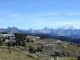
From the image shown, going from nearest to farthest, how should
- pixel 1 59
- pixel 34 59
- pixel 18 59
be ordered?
pixel 1 59, pixel 18 59, pixel 34 59

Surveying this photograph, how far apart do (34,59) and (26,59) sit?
137 inches

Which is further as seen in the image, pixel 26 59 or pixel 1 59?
pixel 26 59

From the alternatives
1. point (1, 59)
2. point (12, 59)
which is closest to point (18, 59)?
point (12, 59)

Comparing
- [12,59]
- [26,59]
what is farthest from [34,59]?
[12,59]

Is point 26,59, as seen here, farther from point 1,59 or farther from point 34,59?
point 1,59

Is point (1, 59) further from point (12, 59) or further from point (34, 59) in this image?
point (34, 59)

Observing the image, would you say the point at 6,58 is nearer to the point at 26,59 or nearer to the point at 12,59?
the point at 12,59

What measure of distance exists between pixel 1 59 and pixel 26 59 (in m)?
7.51

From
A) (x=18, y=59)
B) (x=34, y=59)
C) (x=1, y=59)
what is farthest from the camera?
(x=34, y=59)

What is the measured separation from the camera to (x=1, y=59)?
45500mm

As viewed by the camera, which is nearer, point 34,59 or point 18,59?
point 18,59

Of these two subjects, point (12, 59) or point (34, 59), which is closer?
point (12, 59)

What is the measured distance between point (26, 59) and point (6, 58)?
18.1ft

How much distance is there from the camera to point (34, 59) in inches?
2110
